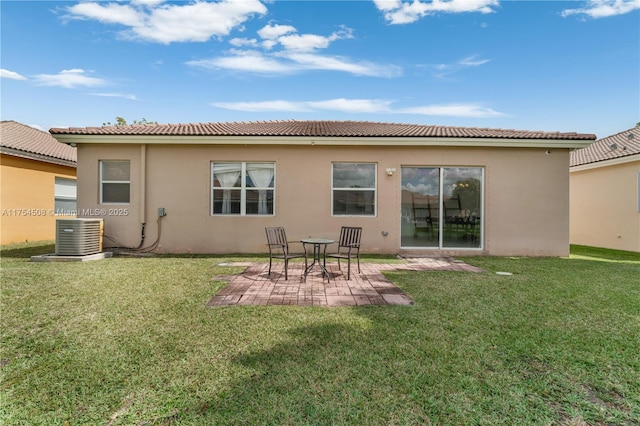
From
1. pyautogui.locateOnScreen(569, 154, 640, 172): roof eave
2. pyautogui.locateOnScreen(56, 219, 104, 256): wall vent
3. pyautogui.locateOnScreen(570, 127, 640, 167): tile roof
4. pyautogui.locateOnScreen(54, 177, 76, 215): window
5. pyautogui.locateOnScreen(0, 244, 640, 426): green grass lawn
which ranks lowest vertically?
pyautogui.locateOnScreen(0, 244, 640, 426): green grass lawn

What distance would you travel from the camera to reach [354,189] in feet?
32.1

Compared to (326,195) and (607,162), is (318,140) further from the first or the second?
(607,162)

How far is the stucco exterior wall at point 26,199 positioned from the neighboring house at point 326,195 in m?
4.17

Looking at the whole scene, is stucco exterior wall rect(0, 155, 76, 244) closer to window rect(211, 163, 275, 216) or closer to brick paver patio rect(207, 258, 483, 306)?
window rect(211, 163, 275, 216)

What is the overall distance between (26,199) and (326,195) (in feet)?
38.7

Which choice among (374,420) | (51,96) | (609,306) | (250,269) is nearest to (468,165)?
(609,306)

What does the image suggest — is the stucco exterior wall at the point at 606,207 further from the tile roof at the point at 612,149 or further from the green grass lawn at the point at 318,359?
the green grass lawn at the point at 318,359

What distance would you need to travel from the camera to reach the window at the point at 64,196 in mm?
13055

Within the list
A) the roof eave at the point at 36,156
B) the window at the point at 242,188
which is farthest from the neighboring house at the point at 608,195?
the roof eave at the point at 36,156

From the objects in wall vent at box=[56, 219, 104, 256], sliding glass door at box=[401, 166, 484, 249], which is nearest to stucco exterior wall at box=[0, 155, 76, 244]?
wall vent at box=[56, 219, 104, 256]

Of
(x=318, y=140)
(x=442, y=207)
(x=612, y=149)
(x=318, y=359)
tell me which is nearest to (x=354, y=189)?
(x=318, y=140)

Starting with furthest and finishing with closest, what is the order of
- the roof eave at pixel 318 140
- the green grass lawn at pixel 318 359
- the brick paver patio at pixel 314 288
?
the roof eave at pixel 318 140
the brick paver patio at pixel 314 288
the green grass lawn at pixel 318 359

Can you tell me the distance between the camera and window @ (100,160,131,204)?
9.84 meters

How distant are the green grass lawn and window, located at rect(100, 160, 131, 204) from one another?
5.00 m
